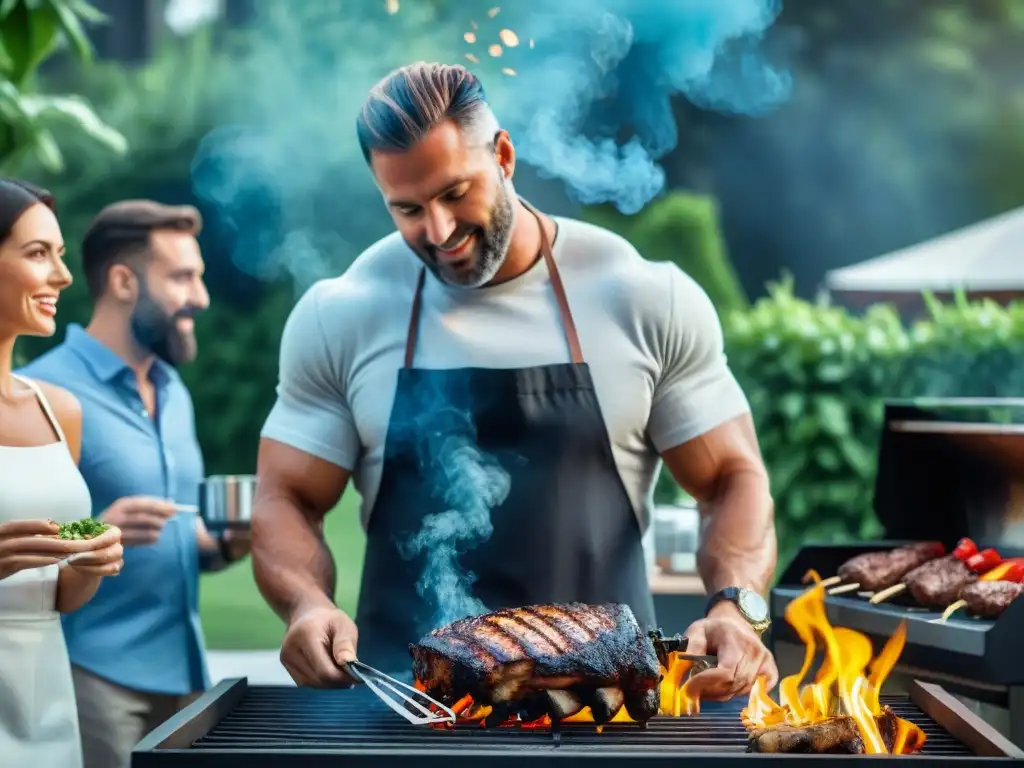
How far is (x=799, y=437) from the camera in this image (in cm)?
759

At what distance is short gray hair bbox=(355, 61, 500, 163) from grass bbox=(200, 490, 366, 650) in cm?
749

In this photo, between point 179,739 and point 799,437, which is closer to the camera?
point 179,739

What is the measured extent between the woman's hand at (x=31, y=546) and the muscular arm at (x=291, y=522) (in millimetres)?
450

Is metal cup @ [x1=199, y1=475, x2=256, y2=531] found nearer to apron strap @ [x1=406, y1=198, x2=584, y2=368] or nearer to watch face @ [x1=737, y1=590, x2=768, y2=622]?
apron strap @ [x1=406, y1=198, x2=584, y2=368]

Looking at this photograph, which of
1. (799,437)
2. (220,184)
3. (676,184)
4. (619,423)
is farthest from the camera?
(676,184)

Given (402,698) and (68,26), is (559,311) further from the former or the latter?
(68,26)

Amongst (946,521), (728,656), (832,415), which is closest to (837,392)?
(832,415)

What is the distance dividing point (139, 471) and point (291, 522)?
57.2 inches

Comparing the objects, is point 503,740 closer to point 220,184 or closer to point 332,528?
point 220,184

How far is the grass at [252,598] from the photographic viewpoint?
10.5 metres

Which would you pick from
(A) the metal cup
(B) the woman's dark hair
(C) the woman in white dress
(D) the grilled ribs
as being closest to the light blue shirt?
(A) the metal cup

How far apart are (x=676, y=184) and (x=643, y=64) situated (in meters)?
18.1

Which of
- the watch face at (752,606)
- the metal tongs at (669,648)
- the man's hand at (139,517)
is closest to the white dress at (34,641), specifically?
the man's hand at (139,517)

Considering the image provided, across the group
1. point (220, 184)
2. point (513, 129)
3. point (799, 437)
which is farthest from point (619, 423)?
point (799, 437)
